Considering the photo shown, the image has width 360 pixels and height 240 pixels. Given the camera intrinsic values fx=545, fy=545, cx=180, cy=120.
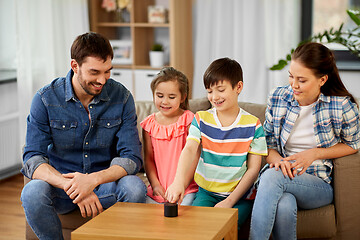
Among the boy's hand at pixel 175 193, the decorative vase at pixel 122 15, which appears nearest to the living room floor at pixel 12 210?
the boy's hand at pixel 175 193

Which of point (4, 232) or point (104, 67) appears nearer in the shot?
point (104, 67)

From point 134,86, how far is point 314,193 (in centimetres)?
252

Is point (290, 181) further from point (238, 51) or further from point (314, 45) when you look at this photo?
point (238, 51)

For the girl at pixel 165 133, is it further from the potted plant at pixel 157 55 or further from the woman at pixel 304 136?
the potted plant at pixel 157 55

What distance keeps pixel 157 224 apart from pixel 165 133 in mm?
697

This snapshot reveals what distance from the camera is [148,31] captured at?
4730 millimetres

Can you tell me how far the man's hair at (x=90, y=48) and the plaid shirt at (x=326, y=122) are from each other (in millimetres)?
820

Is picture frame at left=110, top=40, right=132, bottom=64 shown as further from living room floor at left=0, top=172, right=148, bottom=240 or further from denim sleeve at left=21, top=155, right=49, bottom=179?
denim sleeve at left=21, top=155, right=49, bottom=179

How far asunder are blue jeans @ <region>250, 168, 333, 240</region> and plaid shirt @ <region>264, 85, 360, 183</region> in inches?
4.1

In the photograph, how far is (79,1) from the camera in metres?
4.36

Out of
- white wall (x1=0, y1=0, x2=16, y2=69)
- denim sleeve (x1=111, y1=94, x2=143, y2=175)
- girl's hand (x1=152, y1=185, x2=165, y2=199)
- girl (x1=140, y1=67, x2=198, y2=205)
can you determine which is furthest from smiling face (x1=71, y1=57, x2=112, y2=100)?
white wall (x1=0, y1=0, x2=16, y2=69)

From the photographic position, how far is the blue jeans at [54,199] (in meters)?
2.21

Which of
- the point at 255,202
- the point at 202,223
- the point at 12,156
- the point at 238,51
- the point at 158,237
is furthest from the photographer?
the point at 238,51

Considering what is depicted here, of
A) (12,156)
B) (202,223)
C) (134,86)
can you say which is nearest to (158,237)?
(202,223)
